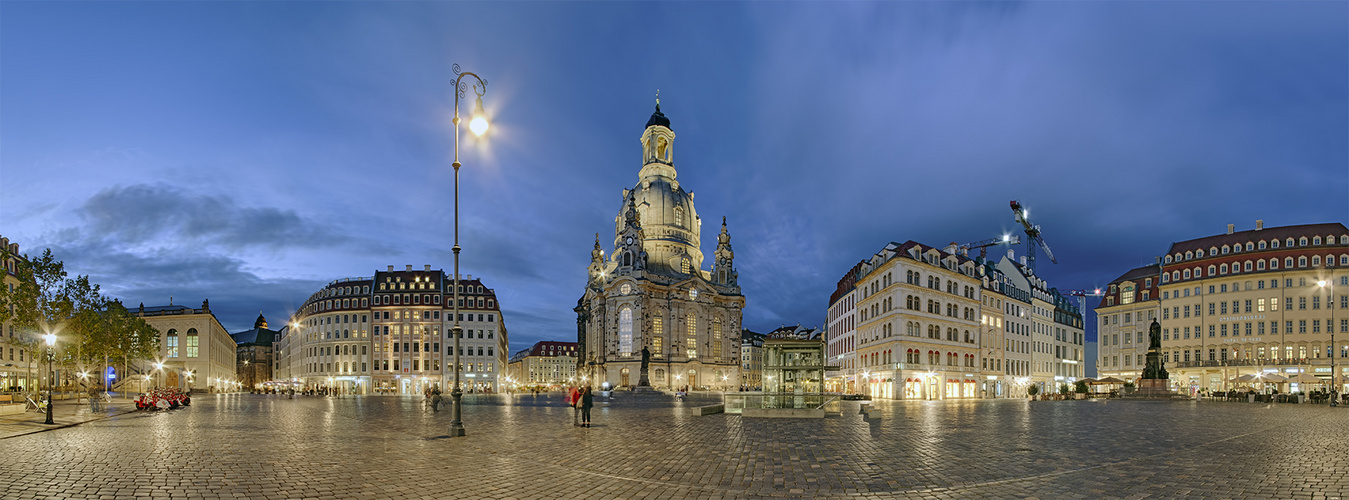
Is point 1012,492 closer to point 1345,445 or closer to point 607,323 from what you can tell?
point 1345,445

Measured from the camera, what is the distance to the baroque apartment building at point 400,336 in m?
115

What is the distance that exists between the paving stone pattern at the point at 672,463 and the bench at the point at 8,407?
960 cm

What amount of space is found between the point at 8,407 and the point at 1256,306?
10216cm

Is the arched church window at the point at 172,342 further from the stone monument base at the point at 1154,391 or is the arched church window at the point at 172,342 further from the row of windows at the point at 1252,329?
the row of windows at the point at 1252,329

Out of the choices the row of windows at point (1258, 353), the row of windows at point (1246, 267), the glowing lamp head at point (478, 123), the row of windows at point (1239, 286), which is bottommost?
the row of windows at point (1258, 353)

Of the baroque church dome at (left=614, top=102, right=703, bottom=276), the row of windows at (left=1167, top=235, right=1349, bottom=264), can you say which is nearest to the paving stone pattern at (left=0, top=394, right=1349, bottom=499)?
the row of windows at (left=1167, top=235, right=1349, bottom=264)

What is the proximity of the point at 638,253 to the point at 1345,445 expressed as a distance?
338 ft

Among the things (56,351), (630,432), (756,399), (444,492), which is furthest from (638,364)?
(444,492)

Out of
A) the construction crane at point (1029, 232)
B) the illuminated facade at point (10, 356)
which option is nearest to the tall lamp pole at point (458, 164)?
the illuminated facade at point (10, 356)

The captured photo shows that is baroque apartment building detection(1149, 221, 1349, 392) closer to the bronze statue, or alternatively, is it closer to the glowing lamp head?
the bronze statue

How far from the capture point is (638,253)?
11888 cm

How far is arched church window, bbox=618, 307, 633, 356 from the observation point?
378 ft

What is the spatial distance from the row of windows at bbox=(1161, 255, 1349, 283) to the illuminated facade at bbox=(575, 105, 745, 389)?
205 feet

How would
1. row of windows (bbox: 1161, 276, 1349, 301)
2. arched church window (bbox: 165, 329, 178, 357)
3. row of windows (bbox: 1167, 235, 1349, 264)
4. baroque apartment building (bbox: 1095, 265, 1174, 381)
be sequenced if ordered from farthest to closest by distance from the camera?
arched church window (bbox: 165, 329, 178, 357) < baroque apartment building (bbox: 1095, 265, 1174, 381) < row of windows (bbox: 1161, 276, 1349, 301) < row of windows (bbox: 1167, 235, 1349, 264)
